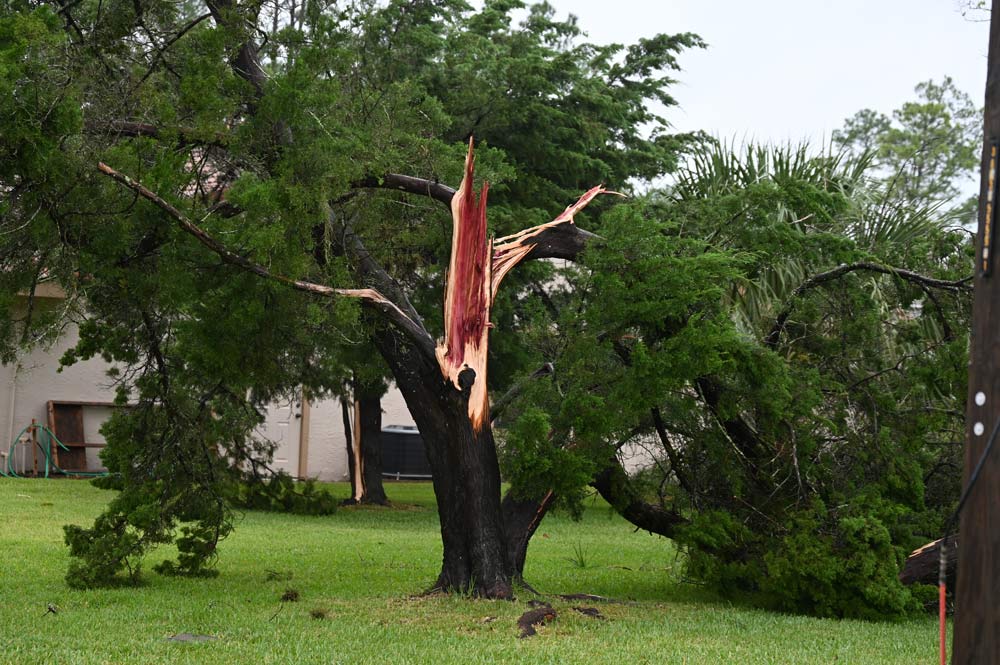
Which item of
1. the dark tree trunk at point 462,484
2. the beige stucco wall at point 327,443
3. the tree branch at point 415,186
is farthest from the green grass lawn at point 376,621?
the beige stucco wall at point 327,443

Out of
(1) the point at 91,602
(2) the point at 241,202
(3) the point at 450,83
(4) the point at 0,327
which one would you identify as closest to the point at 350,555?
(1) the point at 91,602

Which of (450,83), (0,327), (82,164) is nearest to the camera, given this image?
(82,164)

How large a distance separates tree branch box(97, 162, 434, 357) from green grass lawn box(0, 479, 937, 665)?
2099 millimetres

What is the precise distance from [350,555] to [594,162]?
7488 millimetres

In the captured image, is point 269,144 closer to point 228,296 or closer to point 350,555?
point 228,296

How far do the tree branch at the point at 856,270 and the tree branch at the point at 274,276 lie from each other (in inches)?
124

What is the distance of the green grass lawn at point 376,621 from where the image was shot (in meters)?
7.09

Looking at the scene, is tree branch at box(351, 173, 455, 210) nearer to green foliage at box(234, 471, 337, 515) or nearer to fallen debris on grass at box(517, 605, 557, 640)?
fallen debris on grass at box(517, 605, 557, 640)

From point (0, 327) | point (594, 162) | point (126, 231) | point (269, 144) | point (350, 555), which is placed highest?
A: point (594, 162)

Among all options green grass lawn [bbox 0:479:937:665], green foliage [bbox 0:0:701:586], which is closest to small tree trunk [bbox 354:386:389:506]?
green grass lawn [bbox 0:479:937:665]

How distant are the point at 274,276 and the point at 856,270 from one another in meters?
5.06

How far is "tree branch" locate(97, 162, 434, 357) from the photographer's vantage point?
8.12 m

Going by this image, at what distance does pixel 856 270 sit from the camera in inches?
400

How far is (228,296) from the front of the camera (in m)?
9.22
